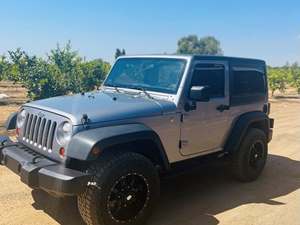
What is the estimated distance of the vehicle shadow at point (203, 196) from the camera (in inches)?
181

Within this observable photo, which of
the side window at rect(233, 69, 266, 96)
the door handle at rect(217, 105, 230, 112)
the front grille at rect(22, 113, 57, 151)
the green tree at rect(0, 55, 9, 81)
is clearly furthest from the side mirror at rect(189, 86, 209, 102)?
the green tree at rect(0, 55, 9, 81)

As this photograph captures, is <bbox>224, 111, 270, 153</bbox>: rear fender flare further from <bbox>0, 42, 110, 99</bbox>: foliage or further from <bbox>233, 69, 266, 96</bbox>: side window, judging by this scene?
<bbox>0, 42, 110, 99</bbox>: foliage

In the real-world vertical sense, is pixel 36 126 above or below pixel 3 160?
above

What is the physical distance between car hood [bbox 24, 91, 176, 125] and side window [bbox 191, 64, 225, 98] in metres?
0.67

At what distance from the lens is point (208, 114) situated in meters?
5.26

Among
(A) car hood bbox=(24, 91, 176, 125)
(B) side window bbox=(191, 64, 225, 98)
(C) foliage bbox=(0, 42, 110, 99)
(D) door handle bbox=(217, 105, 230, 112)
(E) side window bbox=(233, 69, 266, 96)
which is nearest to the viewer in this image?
(A) car hood bbox=(24, 91, 176, 125)

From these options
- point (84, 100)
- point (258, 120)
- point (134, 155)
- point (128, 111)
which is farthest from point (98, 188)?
point (258, 120)

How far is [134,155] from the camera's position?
414 centimetres

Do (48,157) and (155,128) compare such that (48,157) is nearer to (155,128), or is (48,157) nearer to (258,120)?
(155,128)

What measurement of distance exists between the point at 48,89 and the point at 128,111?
42.4 ft

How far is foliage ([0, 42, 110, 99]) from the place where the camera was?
16516mm

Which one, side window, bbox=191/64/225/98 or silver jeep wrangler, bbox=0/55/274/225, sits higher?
side window, bbox=191/64/225/98

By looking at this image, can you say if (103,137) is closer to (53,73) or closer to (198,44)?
(53,73)

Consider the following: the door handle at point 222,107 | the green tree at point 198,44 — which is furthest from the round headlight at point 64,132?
the green tree at point 198,44
